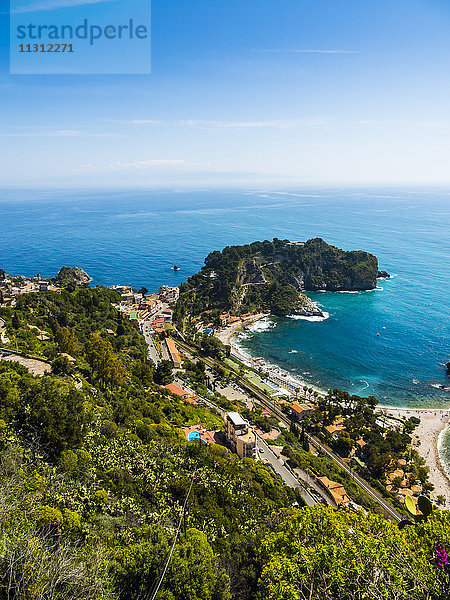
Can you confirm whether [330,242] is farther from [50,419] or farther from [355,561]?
[355,561]

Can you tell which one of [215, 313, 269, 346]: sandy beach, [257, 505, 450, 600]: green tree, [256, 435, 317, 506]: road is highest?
[257, 505, 450, 600]: green tree

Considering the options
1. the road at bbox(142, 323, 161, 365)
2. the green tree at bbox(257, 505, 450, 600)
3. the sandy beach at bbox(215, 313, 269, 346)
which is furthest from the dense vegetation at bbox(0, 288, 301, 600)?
the sandy beach at bbox(215, 313, 269, 346)

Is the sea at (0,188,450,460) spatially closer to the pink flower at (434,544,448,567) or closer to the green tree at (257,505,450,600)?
the green tree at (257,505,450,600)

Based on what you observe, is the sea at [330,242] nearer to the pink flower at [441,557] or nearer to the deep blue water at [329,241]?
the deep blue water at [329,241]

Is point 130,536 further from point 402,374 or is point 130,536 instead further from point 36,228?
point 36,228

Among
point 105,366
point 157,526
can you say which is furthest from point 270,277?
point 157,526

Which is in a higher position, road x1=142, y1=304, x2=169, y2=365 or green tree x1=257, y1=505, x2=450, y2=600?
green tree x1=257, y1=505, x2=450, y2=600

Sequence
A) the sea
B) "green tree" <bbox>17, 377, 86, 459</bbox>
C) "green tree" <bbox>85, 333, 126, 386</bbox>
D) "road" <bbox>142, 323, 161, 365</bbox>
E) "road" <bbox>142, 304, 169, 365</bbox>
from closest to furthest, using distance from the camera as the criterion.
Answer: "green tree" <bbox>17, 377, 86, 459</bbox>, "green tree" <bbox>85, 333, 126, 386</bbox>, "road" <bbox>142, 323, 161, 365</bbox>, "road" <bbox>142, 304, 169, 365</bbox>, the sea

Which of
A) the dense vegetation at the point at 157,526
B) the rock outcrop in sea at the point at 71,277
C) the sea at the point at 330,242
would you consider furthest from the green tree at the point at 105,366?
the rock outcrop in sea at the point at 71,277
